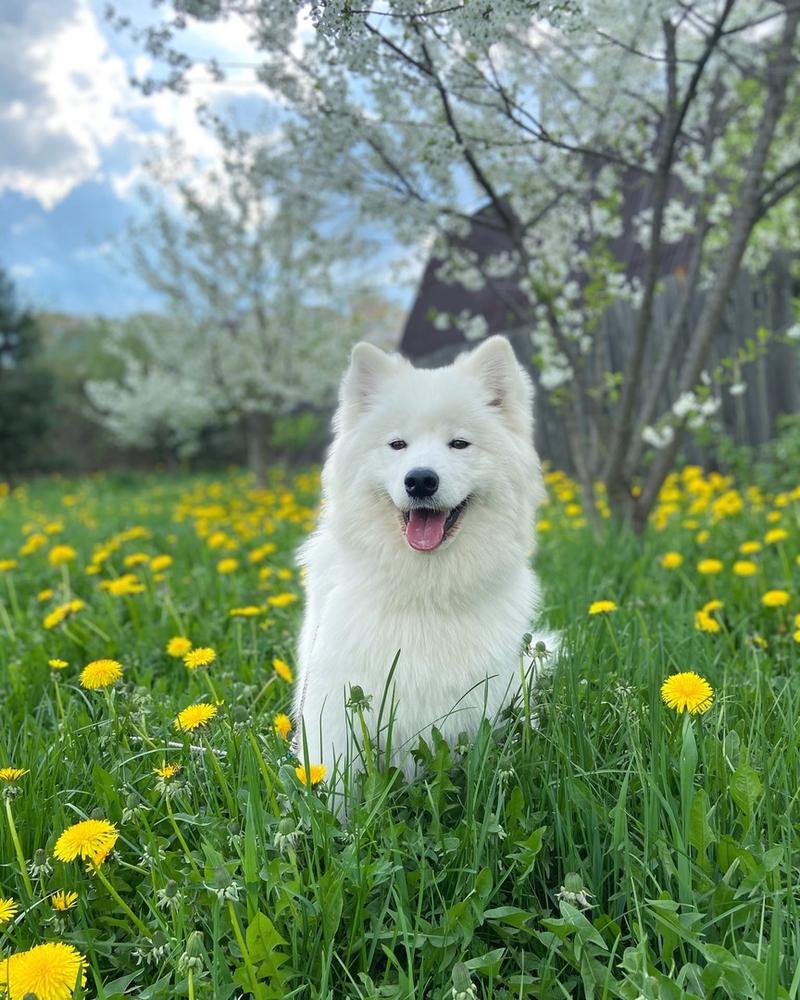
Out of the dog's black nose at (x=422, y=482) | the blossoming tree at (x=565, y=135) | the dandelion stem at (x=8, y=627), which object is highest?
the blossoming tree at (x=565, y=135)

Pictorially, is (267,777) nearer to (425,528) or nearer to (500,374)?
(425,528)

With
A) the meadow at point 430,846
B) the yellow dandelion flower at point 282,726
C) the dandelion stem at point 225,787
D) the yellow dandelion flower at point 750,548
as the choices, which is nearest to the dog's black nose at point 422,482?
the meadow at point 430,846

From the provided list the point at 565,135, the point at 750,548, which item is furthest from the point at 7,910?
the point at 565,135

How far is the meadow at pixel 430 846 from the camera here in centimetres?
131

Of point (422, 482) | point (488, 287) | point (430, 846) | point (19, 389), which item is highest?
point (19, 389)

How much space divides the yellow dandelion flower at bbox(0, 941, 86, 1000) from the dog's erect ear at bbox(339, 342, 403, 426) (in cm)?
155

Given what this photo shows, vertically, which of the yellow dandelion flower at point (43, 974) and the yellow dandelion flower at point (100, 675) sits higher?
the yellow dandelion flower at point (100, 675)

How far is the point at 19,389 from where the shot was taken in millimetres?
19656

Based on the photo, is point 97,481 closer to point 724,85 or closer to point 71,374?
point 71,374

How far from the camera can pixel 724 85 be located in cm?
539

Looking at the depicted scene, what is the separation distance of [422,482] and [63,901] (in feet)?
4.08

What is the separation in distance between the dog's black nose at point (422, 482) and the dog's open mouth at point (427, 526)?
0.07 meters

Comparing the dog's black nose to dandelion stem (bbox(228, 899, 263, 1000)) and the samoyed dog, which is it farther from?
dandelion stem (bbox(228, 899, 263, 1000))

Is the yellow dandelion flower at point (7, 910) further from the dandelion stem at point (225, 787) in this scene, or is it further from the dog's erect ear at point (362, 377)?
the dog's erect ear at point (362, 377)
